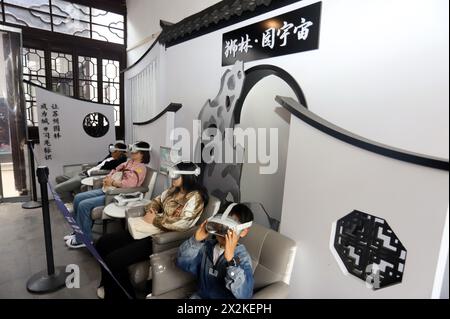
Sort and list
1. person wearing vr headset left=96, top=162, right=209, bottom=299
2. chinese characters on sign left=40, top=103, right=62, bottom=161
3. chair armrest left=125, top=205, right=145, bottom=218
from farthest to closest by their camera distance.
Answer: chinese characters on sign left=40, top=103, right=62, bottom=161, chair armrest left=125, top=205, right=145, bottom=218, person wearing vr headset left=96, top=162, right=209, bottom=299

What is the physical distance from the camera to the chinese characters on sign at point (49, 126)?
3967 mm

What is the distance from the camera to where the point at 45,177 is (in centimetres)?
201

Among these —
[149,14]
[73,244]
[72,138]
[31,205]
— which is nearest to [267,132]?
[73,244]

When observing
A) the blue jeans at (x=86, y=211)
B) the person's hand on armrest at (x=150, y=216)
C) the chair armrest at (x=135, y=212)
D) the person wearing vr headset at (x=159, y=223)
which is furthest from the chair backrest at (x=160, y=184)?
the person wearing vr headset at (x=159, y=223)

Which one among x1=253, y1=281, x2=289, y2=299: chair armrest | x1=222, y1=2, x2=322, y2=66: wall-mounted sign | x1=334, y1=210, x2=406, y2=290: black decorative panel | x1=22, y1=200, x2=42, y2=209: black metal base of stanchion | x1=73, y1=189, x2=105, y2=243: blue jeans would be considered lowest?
x1=22, y1=200, x2=42, y2=209: black metal base of stanchion

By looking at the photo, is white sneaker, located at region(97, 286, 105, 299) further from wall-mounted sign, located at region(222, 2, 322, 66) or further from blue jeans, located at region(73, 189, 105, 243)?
wall-mounted sign, located at region(222, 2, 322, 66)

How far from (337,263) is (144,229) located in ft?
4.49

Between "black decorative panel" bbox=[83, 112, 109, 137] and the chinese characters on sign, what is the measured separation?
1.34ft

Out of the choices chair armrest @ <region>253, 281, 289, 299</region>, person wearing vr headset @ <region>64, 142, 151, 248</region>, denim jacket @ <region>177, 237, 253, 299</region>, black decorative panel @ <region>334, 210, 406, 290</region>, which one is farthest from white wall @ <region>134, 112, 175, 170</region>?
black decorative panel @ <region>334, 210, 406, 290</region>

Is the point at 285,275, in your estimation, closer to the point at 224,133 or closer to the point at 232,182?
the point at 232,182

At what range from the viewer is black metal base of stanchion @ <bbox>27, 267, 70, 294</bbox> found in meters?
2.10

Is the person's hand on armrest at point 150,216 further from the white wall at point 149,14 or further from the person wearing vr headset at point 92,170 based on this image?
the white wall at point 149,14

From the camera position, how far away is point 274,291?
1.41 metres
